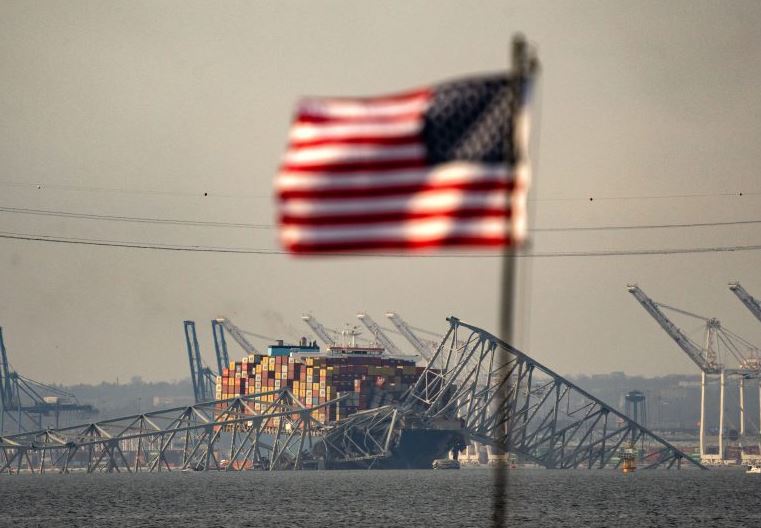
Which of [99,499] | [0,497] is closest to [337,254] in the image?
[99,499]

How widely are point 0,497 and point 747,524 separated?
92.6m

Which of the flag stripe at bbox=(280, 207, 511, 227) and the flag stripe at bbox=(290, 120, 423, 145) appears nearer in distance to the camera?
the flag stripe at bbox=(280, 207, 511, 227)

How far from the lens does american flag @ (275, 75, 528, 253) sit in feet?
68.2

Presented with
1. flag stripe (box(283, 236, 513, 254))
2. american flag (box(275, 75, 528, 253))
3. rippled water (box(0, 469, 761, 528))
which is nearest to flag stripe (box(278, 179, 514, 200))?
american flag (box(275, 75, 528, 253))

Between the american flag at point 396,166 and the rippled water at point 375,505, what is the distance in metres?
87.7

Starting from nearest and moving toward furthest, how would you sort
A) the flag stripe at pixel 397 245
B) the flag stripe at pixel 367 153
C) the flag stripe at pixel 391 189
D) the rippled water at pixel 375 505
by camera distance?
1. the flag stripe at pixel 397 245
2. the flag stripe at pixel 391 189
3. the flag stripe at pixel 367 153
4. the rippled water at pixel 375 505

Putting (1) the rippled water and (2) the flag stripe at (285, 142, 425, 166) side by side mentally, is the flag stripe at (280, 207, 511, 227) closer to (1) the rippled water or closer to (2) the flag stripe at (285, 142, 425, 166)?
(2) the flag stripe at (285, 142, 425, 166)

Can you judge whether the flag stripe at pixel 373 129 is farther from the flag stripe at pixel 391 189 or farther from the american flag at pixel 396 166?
the flag stripe at pixel 391 189

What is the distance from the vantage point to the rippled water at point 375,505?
114300 millimetres

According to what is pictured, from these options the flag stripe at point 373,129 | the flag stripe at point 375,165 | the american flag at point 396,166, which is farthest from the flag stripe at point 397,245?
the flag stripe at point 373,129

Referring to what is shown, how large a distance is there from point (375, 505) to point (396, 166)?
11699cm

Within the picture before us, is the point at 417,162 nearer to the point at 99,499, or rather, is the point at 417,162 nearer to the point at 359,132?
the point at 359,132

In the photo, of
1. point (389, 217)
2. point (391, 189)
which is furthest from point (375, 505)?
point (391, 189)

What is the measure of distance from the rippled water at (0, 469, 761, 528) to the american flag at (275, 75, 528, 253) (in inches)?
3453
